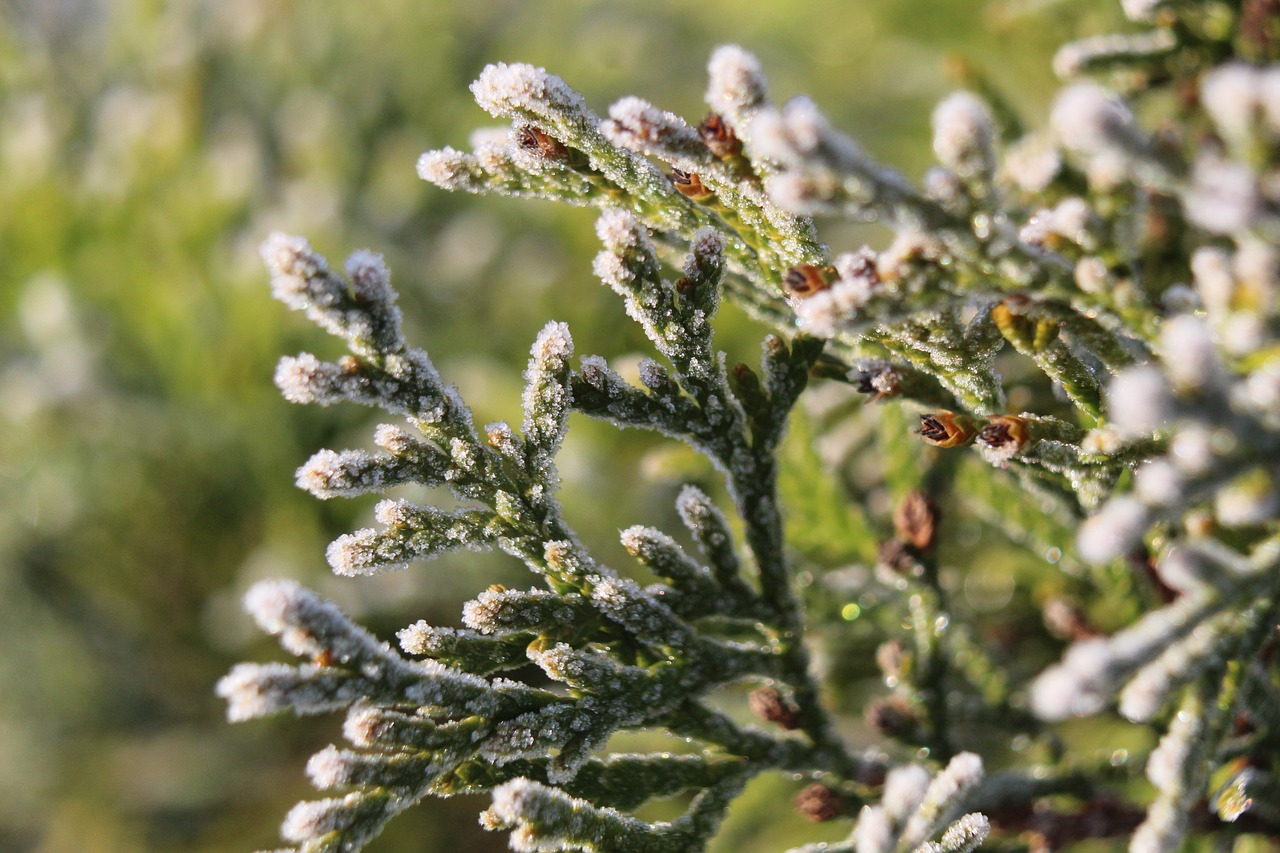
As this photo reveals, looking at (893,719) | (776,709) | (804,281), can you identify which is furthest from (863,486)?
(804,281)

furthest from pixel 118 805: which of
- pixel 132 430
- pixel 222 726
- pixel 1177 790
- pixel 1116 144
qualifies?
pixel 1116 144

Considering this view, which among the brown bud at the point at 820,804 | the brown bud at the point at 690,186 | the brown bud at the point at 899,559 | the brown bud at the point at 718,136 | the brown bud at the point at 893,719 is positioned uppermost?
the brown bud at the point at 690,186

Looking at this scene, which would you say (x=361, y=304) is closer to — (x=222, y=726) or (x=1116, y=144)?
(x=1116, y=144)

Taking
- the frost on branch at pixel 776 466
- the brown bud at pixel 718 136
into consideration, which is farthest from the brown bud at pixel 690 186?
the brown bud at pixel 718 136

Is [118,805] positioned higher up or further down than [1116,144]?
higher up

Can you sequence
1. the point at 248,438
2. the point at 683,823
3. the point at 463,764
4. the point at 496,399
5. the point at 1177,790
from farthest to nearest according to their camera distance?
the point at 248,438 → the point at 496,399 → the point at 683,823 → the point at 463,764 → the point at 1177,790

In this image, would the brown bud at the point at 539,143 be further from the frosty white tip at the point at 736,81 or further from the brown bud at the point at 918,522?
the brown bud at the point at 918,522
